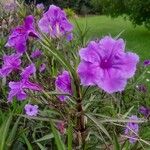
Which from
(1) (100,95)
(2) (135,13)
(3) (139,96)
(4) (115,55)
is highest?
(4) (115,55)

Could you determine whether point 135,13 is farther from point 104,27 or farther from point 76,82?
point 76,82

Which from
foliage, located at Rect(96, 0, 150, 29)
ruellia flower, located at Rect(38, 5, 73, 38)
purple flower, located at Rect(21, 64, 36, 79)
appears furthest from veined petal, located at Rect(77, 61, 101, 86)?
foliage, located at Rect(96, 0, 150, 29)

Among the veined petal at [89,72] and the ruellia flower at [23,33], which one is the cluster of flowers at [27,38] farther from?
the veined petal at [89,72]

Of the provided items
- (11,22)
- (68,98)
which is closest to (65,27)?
(68,98)

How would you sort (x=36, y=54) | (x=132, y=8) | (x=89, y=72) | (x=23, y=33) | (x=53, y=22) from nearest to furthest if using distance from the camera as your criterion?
(x=89, y=72), (x=23, y=33), (x=53, y=22), (x=36, y=54), (x=132, y=8)

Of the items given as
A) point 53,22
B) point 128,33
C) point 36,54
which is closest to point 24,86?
point 53,22

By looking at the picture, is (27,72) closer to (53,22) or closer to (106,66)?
(53,22)

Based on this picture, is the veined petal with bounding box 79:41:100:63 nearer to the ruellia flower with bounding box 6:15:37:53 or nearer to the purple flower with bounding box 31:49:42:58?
the ruellia flower with bounding box 6:15:37:53

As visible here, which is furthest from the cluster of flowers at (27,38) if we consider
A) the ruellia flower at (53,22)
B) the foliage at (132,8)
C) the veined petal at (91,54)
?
the foliage at (132,8)
